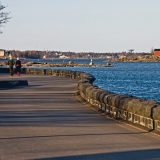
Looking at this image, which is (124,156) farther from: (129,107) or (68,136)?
(129,107)

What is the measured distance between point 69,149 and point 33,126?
3.94 m

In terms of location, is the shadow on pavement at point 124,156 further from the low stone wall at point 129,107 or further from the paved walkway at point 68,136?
the low stone wall at point 129,107

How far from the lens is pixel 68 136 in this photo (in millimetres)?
13766

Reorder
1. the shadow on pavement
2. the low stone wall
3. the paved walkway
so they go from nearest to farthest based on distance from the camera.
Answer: the shadow on pavement, the paved walkway, the low stone wall

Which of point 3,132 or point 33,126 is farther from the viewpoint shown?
point 33,126

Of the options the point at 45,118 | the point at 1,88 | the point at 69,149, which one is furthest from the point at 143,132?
the point at 1,88

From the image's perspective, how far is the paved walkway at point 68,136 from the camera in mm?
11289

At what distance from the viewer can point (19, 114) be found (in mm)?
18797

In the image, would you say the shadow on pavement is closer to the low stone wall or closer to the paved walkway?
the paved walkway

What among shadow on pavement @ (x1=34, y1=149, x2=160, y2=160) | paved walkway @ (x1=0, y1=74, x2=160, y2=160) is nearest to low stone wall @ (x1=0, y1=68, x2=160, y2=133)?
paved walkway @ (x1=0, y1=74, x2=160, y2=160)

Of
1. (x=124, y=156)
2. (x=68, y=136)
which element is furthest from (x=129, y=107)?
(x=124, y=156)

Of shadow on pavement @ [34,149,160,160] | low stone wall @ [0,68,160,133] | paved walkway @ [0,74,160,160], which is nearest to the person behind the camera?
shadow on pavement @ [34,149,160,160]

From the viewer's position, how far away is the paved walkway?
11289 millimetres

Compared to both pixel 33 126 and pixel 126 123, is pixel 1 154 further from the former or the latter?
pixel 126 123
